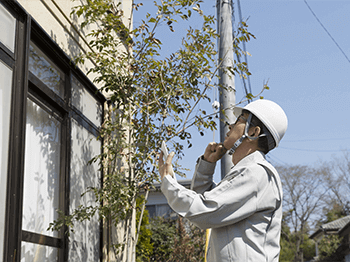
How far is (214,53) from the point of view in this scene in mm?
5164

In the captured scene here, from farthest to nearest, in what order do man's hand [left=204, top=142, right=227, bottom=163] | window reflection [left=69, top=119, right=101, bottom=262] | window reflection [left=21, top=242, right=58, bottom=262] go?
window reflection [left=69, top=119, right=101, bottom=262] → window reflection [left=21, top=242, right=58, bottom=262] → man's hand [left=204, top=142, right=227, bottom=163]

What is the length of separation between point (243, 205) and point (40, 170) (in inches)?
103

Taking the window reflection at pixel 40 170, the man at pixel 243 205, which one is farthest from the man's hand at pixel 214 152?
the window reflection at pixel 40 170

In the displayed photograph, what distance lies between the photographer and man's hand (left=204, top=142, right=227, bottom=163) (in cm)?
262

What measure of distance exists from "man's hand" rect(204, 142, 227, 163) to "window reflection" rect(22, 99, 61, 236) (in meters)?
1.92

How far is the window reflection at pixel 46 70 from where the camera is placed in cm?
420

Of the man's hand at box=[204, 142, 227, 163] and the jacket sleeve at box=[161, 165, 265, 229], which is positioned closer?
the jacket sleeve at box=[161, 165, 265, 229]

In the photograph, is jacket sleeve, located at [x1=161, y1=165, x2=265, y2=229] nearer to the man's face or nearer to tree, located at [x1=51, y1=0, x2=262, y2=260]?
the man's face

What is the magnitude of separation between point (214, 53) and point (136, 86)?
98cm

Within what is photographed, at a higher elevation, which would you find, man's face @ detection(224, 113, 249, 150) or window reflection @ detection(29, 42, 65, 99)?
window reflection @ detection(29, 42, 65, 99)

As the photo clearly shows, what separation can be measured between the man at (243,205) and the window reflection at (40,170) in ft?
6.77

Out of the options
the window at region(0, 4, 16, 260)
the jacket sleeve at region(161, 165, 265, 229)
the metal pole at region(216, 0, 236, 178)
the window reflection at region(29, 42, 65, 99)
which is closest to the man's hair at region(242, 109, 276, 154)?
the jacket sleeve at region(161, 165, 265, 229)

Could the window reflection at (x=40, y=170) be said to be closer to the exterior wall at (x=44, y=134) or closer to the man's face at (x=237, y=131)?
the exterior wall at (x=44, y=134)

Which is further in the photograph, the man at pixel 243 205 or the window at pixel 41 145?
the window at pixel 41 145
